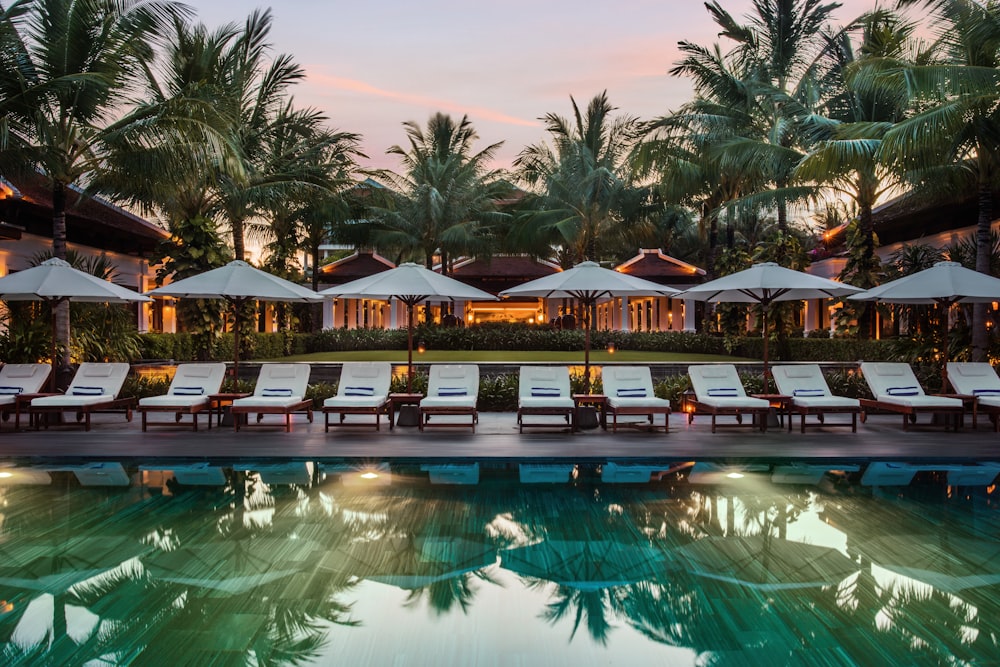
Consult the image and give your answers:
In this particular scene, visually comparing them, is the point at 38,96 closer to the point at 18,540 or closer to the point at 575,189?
the point at 18,540

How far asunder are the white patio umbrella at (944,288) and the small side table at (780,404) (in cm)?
200

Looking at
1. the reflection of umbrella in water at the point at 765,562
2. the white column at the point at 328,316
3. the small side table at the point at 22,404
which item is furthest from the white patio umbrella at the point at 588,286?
the white column at the point at 328,316

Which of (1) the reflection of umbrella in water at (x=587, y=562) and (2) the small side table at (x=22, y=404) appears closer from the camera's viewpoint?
(1) the reflection of umbrella in water at (x=587, y=562)

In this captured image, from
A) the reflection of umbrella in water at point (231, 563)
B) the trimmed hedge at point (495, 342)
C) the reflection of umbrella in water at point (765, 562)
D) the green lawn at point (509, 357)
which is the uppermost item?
the trimmed hedge at point (495, 342)

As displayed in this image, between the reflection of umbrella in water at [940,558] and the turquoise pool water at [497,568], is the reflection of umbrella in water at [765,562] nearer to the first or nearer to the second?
the turquoise pool water at [497,568]

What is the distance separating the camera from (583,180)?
24.4 metres

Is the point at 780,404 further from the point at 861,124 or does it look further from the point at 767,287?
the point at 861,124

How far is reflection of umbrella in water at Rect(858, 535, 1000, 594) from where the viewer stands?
4562 millimetres

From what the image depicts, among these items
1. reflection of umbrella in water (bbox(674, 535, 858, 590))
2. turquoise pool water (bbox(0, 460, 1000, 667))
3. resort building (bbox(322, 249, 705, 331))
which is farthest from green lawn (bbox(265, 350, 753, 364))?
reflection of umbrella in water (bbox(674, 535, 858, 590))

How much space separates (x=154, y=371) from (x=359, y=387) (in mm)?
5804

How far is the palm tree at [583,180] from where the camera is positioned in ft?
→ 81.1

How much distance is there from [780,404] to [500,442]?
4.48 metres

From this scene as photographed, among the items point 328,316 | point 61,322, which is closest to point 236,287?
point 61,322

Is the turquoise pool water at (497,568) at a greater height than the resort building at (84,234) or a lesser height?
lesser
